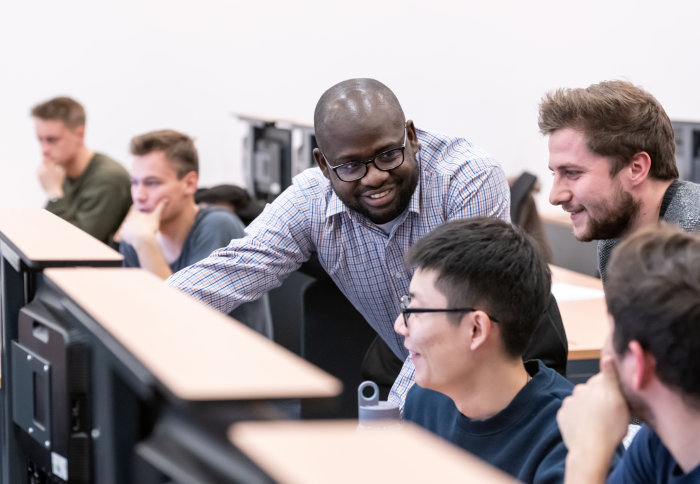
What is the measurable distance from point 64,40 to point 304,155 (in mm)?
2073

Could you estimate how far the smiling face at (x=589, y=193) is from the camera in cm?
191

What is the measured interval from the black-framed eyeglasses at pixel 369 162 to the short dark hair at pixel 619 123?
0.35 m

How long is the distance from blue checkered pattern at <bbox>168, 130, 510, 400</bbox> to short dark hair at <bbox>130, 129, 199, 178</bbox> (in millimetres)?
1223

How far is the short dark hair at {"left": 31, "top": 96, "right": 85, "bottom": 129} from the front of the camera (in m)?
4.65

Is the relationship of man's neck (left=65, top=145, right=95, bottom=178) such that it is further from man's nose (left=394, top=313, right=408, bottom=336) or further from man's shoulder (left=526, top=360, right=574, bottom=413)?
man's shoulder (left=526, top=360, right=574, bottom=413)

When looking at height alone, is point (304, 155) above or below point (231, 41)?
below

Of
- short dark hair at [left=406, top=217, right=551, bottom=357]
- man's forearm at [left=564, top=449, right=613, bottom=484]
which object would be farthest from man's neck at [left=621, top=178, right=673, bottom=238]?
man's forearm at [left=564, top=449, right=613, bottom=484]

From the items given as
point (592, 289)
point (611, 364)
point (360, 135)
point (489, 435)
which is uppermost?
point (360, 135)

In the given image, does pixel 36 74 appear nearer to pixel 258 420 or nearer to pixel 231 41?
pixel 231 41

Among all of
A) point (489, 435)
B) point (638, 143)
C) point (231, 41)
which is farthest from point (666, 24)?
point (489, 435)

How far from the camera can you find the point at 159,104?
6105mm

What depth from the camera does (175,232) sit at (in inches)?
127

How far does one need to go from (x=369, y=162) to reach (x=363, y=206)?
0.34 feet

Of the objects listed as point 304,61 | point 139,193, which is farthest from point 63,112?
point 304,61
